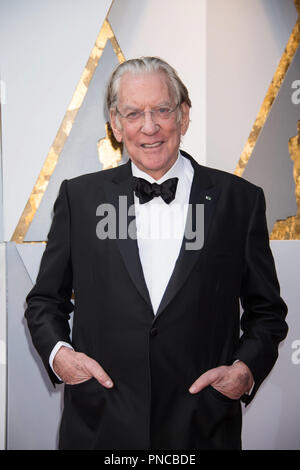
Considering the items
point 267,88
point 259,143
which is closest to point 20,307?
point 259,143

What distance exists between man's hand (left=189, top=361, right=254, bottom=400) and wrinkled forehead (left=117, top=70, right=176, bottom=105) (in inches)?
38.8

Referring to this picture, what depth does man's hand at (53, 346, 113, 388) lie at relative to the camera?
1577 millimetres

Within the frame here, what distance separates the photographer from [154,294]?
1.64m

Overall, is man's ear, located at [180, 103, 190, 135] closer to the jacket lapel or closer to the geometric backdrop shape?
the jacket lapel

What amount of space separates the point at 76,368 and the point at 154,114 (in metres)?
0.96

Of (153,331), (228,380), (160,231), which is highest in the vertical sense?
(160,231)

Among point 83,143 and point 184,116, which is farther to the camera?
point 83,143

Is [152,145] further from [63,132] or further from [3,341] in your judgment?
[3,341]

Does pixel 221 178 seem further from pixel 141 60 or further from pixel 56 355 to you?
pixel 56 355

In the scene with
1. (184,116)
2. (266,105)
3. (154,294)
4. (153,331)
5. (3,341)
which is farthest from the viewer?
(266,105)

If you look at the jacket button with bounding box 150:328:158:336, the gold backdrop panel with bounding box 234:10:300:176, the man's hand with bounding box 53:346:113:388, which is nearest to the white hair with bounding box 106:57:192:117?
the gold backdrop panel with bounding box 234:10:300:176

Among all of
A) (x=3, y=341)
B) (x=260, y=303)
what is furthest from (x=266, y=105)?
(x=3, y=341)

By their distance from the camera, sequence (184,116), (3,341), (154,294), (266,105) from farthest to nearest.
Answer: (266,105), (3,341), (184,116), (154,294)

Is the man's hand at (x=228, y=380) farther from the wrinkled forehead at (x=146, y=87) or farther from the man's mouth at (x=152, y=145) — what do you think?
the wrinkled forehead at (x=146, y=87)
